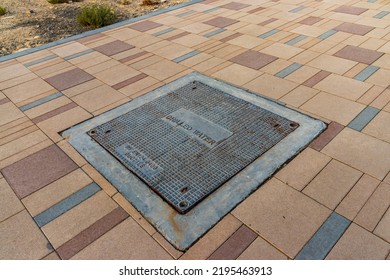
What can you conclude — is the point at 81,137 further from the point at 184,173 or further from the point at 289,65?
the point at 289,65

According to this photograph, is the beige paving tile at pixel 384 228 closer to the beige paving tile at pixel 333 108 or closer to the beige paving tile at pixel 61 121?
the beige paving tile at pixel 333 108

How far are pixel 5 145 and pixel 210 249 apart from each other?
8.42 feet

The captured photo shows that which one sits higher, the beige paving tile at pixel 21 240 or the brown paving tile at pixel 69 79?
the beige paving tile at pixel 21 240

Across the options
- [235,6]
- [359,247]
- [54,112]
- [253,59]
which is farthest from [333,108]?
[235,6]

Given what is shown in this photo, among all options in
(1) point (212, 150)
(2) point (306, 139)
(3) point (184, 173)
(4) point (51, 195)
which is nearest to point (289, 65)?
(2) point (306, 139)

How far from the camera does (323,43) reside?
534cm

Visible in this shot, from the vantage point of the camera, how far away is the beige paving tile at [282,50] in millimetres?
5041

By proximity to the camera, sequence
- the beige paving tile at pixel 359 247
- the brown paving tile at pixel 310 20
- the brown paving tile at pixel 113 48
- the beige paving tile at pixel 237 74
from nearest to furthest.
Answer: the beige paving tile at pixel 359 247, the beige paving tile at pixel 237 74, the brown paving tile at pixel 113 48, the brown paving tile at pixel 310 20

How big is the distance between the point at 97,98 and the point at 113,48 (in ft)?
5.95

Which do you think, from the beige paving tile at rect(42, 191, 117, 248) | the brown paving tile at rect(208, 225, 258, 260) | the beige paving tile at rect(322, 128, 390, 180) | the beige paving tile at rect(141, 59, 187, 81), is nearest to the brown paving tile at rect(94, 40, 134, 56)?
the beige paving tile at rect(141, 59, 187, 81)

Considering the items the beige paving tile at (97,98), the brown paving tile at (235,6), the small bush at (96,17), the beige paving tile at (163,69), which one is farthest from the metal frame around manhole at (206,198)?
the brown paving tile at (235,6)

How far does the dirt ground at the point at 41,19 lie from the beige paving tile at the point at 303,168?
5.52 metres

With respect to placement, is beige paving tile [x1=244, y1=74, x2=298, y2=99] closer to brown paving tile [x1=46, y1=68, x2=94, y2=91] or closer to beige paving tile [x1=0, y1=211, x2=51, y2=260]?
brown paving tile [x1=46, y1=68, x2=94, y2=91]

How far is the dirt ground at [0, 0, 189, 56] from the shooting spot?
6.49 m
